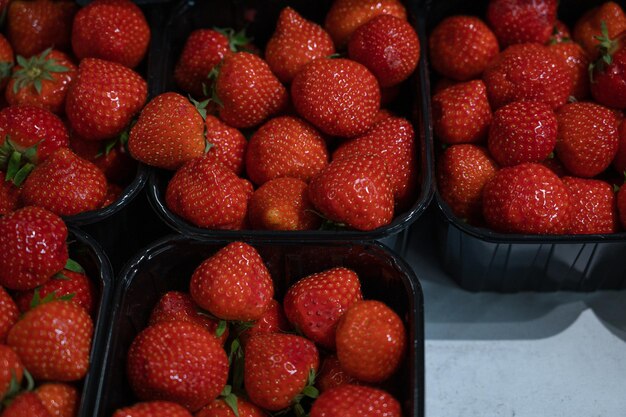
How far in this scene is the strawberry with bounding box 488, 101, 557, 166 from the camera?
153 cm

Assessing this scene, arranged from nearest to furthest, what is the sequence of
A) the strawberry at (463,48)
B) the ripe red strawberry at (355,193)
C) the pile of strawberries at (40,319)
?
the pile of strawberries at (40,319), the ripe red strawberry at (355,193), the strawberry at (463,48)

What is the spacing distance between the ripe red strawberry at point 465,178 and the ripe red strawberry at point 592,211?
0.19 meters

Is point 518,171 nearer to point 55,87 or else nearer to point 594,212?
point 594,212

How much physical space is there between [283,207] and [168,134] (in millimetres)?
284

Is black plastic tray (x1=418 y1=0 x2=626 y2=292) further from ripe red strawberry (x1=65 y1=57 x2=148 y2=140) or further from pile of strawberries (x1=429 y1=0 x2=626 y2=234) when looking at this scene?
ripe red strawberry (x1=65 y1=57 x2=148 y2=140)

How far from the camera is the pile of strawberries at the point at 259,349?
1240mm

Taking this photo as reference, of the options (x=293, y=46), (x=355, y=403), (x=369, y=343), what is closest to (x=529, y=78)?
(x=293, y=46)

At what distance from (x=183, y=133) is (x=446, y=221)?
0.59 meters

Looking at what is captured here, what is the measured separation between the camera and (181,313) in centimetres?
138

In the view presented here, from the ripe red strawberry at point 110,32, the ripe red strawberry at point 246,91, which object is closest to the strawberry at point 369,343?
the ripe red strawberry at point 246,91

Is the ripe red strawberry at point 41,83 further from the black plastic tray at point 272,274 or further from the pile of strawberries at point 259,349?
the pile of strawberries at point 259,349

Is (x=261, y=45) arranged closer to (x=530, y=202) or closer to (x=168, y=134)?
(x=168, y=134)

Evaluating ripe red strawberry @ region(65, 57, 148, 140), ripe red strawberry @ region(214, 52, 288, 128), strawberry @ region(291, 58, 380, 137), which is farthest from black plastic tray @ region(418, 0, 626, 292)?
ripe red strawberry @ region(65, 57, 148, 140)

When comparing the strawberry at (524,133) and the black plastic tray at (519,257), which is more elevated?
the strawberry at (524,133)
